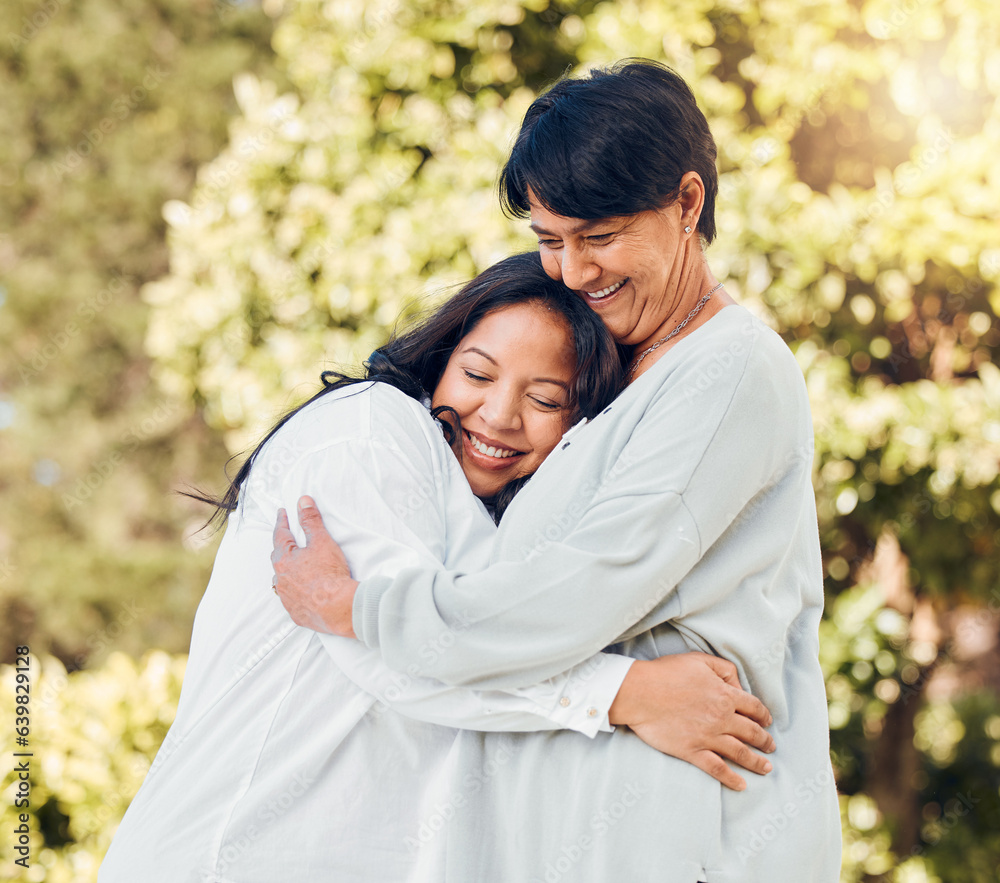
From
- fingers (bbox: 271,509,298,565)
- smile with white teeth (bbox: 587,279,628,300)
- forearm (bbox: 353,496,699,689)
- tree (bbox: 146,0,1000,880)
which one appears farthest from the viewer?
tree (bbox: 146,0,1000,880)

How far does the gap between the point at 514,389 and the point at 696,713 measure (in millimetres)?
755

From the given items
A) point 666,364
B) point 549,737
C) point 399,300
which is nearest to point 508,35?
point 399,300

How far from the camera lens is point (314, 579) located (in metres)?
1.55

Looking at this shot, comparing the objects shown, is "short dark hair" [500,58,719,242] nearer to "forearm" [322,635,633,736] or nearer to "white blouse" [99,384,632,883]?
"white blouse" [99,384,632,883]

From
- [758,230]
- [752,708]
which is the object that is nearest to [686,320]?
[752,708]

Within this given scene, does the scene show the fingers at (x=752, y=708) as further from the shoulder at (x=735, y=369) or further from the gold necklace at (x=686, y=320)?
the gold necklace at (x=686, y=320)

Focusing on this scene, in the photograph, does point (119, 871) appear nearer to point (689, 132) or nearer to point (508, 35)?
point (689, 132)

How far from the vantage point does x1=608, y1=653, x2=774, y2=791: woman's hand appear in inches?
56.6

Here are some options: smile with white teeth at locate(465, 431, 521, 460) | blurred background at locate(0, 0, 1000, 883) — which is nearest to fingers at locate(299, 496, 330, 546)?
smile with white teeth at locate(465, 431, 521, 460)

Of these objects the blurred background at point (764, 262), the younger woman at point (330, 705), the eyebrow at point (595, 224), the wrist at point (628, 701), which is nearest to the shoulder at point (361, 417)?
the younger woman at point (330, 705)

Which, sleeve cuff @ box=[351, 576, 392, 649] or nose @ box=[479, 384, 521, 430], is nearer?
sleeve cuff @ box=[351, 576, 392, 649]

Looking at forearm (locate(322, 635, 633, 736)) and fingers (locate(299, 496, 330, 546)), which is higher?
fingers (locate(299, 496, 330, 546))

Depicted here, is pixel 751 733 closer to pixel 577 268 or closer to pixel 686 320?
pixel 686 320

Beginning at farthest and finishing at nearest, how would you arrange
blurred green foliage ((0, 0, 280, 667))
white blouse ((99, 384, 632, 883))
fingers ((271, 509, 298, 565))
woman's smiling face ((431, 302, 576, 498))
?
blurred green foliage ((0, 0, 280, 667))
woman's smiling face ((431, 302, 576, 498))
fingers ((271, 509, 298, 565))
white blouse ((99, 384, 632, 883))
